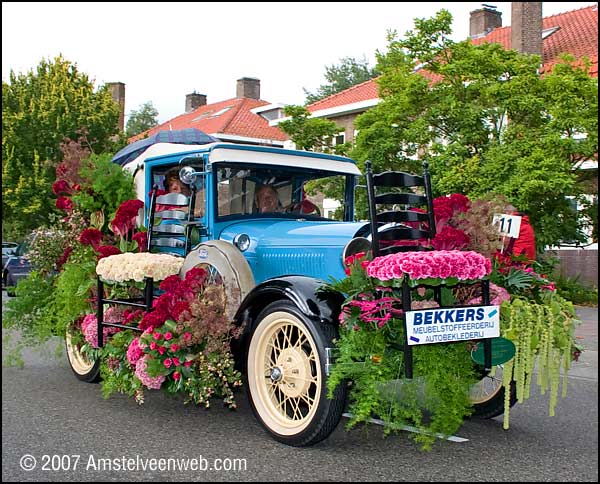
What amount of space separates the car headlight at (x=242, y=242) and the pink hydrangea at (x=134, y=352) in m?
1.15

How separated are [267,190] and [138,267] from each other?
4.54 feet

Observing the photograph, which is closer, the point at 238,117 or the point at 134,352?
the point at 134,352

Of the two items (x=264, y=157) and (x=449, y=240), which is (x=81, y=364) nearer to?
(x=264, y=157)

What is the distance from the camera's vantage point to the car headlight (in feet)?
20.3

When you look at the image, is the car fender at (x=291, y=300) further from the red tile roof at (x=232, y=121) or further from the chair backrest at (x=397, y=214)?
the red tile roof at (x=232, y=121)

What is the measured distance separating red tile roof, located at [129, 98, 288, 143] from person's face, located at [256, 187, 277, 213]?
1163 inches

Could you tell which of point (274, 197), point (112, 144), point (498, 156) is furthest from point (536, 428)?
point (112, 144)

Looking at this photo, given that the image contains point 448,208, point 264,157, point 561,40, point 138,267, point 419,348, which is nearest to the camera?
point 419,348

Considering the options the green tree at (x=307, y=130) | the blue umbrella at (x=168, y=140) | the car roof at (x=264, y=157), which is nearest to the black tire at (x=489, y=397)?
the car roof at (x=264, y=157)

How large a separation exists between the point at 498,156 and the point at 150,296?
10549 millimetres

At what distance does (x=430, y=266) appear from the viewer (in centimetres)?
439

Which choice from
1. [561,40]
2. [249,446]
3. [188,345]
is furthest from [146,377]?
[561,40]

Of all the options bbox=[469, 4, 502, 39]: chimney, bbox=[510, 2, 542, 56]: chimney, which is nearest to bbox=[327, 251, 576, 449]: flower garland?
bbox=[510, 2, 542, 56]: chimney

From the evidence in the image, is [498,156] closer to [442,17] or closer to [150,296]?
[442,17]
